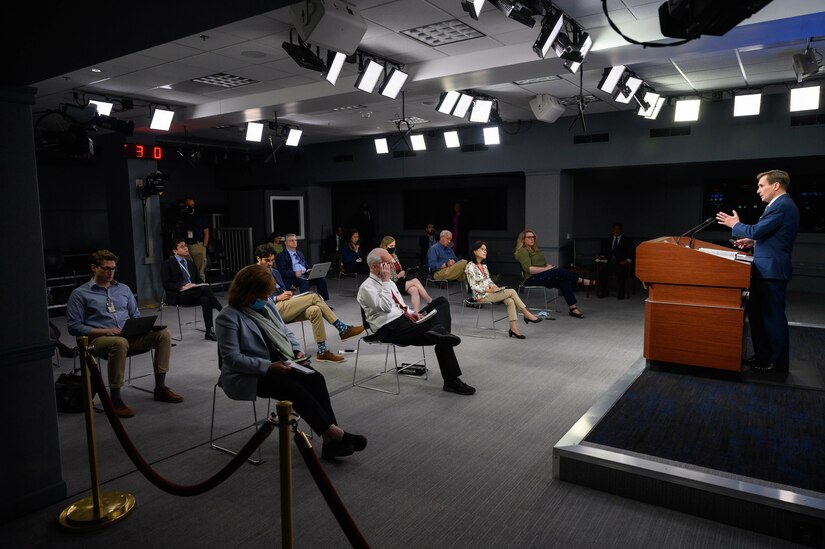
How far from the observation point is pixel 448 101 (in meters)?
7.63

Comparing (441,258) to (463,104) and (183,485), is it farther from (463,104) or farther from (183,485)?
(183,485)

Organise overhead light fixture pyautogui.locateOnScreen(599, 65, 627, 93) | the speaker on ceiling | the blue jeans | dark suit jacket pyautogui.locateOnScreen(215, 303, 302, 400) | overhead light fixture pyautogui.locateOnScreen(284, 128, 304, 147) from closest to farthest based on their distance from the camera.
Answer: dark suit jacket pyautogui.locateOnScreen(215, 303, 302, 400)
overhead light fixture pyautogui.locateOnScreen(599, 65, 627, 93)
the blue jeans
the speaker on ceiling
overhead light fixture pyautogui.locateOnScreen(284, 128, 304, 147)

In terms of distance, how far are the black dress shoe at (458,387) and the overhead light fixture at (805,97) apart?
19.6ft

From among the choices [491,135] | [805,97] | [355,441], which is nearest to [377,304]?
[355,441]

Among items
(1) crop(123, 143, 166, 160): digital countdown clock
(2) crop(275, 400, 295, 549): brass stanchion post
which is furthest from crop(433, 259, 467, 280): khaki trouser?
(2) crop(275, 400, 295, 549): brass stanchion post

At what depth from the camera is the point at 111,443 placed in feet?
12.3

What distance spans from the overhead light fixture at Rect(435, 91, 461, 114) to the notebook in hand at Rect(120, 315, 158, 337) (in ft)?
15.8

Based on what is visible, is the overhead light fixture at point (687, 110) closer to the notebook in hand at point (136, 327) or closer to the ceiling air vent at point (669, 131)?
the ceiling air vent at point (669, 131)

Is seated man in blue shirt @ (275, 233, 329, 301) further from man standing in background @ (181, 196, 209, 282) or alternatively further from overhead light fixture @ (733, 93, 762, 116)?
overhead light fixture @ (733, 93, 762, 116)

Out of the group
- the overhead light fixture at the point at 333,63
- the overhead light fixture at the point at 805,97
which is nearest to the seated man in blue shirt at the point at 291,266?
the overhead light fixture at the point at 333,63

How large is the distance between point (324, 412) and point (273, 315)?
763 millimetres

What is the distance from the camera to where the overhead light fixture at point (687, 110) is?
784cm

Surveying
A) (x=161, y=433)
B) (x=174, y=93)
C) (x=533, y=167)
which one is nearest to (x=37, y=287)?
(x=161, y=433)

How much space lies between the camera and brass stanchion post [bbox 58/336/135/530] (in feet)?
9.11
